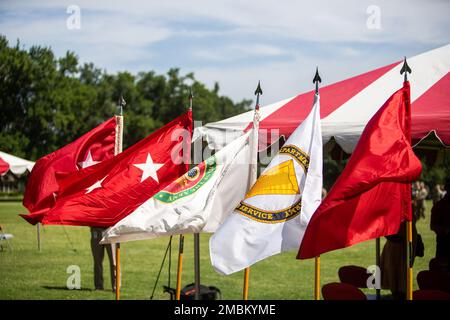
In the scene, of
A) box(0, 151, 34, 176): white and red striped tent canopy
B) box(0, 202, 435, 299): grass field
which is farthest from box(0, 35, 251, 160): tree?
box(0, 202, 435, 299): grass field

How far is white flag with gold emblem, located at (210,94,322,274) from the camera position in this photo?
6.01 meters

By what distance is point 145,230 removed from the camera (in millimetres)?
6844

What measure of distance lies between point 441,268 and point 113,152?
5.13 meters

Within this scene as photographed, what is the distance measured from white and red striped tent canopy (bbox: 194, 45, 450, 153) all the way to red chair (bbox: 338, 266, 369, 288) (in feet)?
7.94

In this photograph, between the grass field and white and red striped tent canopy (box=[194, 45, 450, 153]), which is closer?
white and red striped tent canopy (box=[194, 45, 450, 153])

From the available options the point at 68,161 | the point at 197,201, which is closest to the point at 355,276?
the point at 197,201

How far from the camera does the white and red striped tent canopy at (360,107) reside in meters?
6.96

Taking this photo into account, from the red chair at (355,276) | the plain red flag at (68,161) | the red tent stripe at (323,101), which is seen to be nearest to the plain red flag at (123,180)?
the red tent stripe at (323,101)

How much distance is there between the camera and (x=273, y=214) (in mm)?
6125

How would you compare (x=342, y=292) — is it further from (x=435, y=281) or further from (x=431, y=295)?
(x=435, y=281)

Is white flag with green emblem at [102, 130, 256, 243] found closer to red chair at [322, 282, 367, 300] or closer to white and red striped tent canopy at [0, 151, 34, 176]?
red chair at [322, 282, 367, 300]

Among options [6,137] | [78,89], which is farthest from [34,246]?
[78,89]

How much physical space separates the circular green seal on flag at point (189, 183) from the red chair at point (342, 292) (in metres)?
1.78
